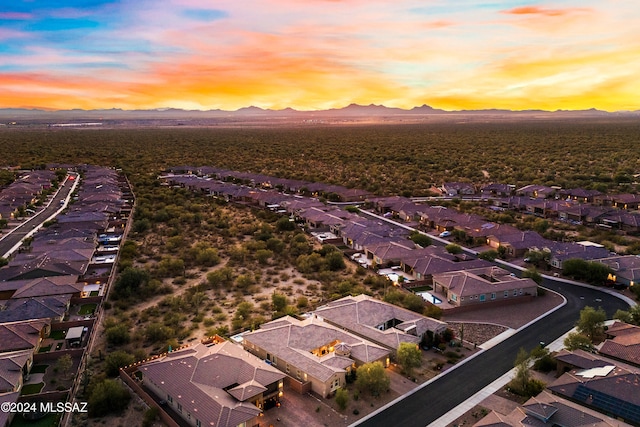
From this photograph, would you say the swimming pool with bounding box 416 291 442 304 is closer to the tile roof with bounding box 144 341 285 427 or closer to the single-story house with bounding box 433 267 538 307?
the single-story house with bounding box 433 267 538 307

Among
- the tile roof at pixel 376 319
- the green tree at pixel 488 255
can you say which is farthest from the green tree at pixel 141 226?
the green tree at pixel 488 255

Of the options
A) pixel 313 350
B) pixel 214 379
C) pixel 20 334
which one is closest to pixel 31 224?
pixel 20 334

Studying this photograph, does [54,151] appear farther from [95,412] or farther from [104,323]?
[95,412]

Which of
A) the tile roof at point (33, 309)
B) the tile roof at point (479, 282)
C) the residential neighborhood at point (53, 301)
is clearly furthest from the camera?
the tile roof at point (479, 282)

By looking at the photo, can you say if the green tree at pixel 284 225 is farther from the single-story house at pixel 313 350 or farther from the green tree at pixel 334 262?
the single-story house at pixel 313 350

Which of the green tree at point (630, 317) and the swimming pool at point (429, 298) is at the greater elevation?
the green tree at point (630, 317)

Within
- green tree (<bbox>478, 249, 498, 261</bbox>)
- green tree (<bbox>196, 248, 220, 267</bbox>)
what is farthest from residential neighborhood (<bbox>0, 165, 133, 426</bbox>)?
green tree (<bbox>478, 249, 498, 261</bbox>)

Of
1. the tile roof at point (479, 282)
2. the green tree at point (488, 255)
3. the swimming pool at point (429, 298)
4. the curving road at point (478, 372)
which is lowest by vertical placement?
the curving road at point (478, 372)
